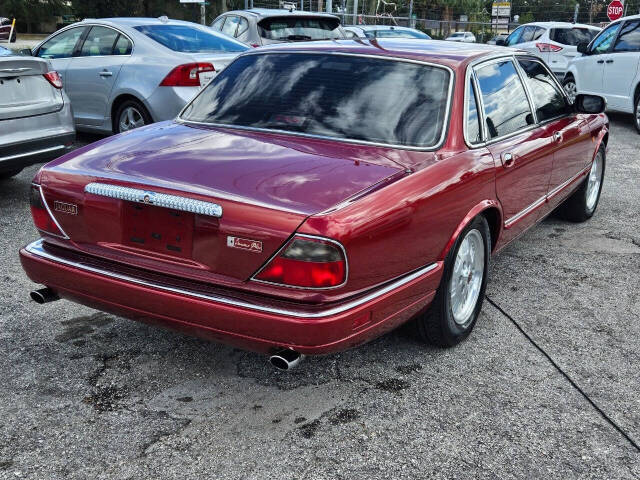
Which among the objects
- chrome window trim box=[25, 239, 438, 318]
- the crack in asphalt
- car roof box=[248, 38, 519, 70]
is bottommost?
the crack in asphalt

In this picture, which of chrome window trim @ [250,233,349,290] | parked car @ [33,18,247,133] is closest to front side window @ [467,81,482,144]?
chrome window trim @ [250,233,349,290]

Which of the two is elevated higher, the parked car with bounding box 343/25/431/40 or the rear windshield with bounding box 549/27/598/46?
the parked car with bounding box 343/25/431/40

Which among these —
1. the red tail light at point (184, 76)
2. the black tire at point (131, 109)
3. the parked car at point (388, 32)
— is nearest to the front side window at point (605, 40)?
the parked car at point (388, 32)

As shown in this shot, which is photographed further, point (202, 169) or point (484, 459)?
point (202, 169)

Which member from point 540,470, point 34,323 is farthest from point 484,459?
point 34,323

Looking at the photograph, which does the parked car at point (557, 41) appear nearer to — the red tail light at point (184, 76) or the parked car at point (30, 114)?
the red tail light at point (184, 76)

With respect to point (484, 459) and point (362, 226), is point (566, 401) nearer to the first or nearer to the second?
Answer: point (484, 459)

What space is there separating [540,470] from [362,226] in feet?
3.71

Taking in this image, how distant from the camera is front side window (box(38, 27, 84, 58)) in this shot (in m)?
8.97

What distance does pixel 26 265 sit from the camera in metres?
3.49

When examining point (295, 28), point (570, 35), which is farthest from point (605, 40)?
point (570, 35)

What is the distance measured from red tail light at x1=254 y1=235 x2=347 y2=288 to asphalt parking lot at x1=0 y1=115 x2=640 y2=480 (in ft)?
2.17

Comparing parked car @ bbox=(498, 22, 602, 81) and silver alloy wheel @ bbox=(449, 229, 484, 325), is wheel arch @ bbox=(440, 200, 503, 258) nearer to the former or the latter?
silver alloy wheel @ bbox=(449, 229, 484, 325)

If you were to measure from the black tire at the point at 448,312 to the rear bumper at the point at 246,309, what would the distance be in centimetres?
19
